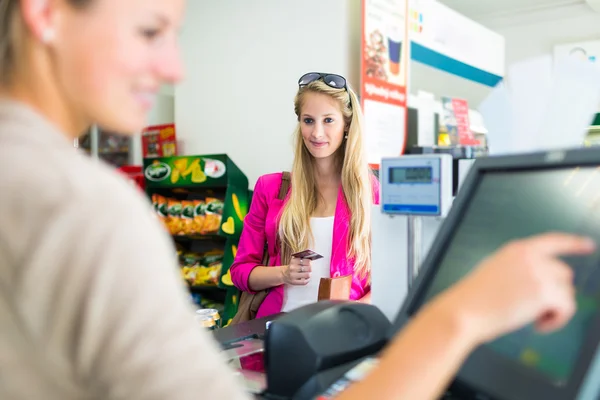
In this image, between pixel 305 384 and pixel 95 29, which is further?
pixel 305 384

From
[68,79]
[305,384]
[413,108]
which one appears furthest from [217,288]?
[68,79]

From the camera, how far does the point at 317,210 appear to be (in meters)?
2.63

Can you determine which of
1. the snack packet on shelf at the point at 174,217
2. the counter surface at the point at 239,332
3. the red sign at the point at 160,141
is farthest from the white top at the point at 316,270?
the red sign at the point at 160,141

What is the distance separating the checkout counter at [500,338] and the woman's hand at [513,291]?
0.24 ft

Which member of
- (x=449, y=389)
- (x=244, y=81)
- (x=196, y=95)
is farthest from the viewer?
(x=196, y=95)

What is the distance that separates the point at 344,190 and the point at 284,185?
0.30m

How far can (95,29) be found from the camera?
593mm

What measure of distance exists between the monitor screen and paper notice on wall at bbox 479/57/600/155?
111mm

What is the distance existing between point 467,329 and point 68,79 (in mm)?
496

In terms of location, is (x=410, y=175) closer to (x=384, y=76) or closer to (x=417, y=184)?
(x=417, y=184)

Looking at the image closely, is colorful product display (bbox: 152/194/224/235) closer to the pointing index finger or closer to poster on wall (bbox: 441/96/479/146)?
poster on wall (bbox: 441/96/479/146)

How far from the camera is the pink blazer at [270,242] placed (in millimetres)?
2432

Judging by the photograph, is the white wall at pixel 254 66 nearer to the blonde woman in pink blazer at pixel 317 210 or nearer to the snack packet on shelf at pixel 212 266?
the snack packet on shelf at pixel 212 266

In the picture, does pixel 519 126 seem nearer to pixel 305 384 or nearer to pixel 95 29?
pixel 305 384
